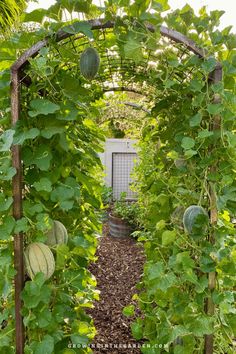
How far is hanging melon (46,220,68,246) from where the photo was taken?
1.40 metres

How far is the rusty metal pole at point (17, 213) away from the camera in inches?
50.3

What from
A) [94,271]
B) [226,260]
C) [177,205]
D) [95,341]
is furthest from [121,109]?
[226,260]

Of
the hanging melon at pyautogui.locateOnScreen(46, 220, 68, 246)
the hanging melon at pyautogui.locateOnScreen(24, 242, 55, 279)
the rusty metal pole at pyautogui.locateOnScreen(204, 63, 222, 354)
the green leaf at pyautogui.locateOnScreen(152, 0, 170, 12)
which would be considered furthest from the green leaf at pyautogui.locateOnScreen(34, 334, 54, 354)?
the green leaf at pyautogui.locateOnScreen(152, 0, 170, 12)

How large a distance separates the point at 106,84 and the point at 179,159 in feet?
3.19

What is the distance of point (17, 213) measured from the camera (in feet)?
4.26

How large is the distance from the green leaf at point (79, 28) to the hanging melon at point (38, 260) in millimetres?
746

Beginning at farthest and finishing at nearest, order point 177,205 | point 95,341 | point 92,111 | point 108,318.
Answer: point 108,318 → point 95,341 → point 92,111 → point 177,205

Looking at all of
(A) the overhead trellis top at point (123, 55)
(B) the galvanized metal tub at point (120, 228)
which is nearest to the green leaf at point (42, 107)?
(A) the overhead trellis top at point (123, 55)

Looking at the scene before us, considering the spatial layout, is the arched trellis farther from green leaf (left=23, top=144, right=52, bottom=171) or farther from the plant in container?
the plant in container

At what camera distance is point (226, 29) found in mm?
1274

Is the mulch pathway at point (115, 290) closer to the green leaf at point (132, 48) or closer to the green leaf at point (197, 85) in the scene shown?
the green leaf at point (197, 85)

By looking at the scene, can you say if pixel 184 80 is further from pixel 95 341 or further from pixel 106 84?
pixel 95 341

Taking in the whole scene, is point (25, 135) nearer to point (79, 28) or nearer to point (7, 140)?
point (7, 140)

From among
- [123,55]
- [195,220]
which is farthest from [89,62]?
[195,220]
